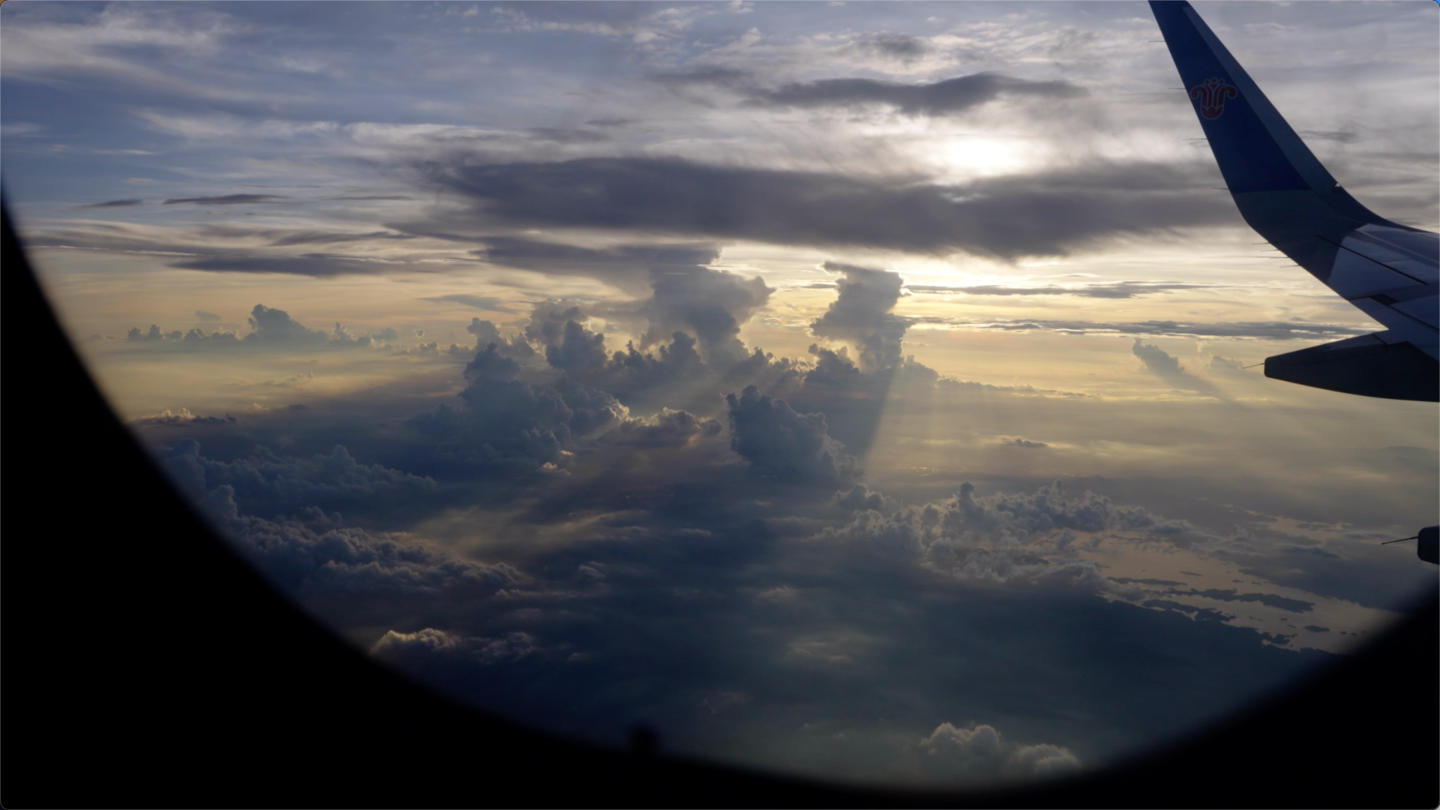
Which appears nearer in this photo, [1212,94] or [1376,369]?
[1376,369]

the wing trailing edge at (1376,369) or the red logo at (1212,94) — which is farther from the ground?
the red logo at (1212,94)

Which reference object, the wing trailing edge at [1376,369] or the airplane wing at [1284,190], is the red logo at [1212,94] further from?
the wing trailing edge at [1376,369]

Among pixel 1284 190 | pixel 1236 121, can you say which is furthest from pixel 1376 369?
pixel 1236 121

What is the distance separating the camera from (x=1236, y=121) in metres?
8.87

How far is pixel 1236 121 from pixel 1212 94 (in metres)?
0.54

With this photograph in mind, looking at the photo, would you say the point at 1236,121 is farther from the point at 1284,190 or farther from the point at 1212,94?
the point at 1284,190

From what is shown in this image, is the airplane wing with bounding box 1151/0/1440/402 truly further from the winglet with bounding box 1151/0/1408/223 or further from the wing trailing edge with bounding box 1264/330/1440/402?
the wing trailing edge with bounding box 1264/330/1440/402

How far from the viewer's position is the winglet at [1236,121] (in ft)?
28.5

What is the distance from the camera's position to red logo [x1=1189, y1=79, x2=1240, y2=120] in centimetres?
870

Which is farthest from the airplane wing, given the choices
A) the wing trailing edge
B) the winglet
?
the wing trailing edge

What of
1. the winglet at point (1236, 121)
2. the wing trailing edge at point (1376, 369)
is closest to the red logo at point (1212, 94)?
the winglet at point (1236, 121)

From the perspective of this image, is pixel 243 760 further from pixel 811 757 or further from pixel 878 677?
pixel 878 677

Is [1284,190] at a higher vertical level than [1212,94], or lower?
lower

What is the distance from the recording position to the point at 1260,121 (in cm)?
895
